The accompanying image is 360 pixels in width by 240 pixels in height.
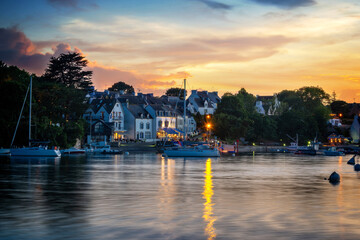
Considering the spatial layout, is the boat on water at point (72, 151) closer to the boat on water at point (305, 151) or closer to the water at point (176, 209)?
the boat on water at point (305, 151)

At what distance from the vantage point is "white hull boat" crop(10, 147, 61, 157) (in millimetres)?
97062

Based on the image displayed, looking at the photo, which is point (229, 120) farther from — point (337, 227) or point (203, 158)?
point (337, 227)

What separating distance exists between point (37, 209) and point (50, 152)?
227ft

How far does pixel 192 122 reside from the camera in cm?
19375

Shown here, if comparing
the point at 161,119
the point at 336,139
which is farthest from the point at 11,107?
the point at 336,139

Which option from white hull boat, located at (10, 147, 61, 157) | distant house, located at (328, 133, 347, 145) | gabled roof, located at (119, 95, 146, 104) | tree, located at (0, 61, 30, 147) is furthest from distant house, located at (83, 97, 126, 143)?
distant house, located at (328, 133, 347, 145)

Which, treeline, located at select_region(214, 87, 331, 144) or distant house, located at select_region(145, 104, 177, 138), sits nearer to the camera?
treeline, located at select_region(214, 87, 331, 144)

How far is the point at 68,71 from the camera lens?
139250mm

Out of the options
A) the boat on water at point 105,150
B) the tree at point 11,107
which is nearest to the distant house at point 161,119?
the boat on water at point 105,150

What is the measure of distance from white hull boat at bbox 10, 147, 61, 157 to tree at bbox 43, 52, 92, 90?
4034cm

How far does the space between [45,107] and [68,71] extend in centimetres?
3410

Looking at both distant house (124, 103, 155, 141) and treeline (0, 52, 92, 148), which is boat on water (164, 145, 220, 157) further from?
distant house (124, 103, 155, 141)

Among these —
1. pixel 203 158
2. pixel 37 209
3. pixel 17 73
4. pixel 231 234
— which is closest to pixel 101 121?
pixel 17 73

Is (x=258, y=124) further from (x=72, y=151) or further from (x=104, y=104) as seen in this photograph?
(x=72, y=151)
